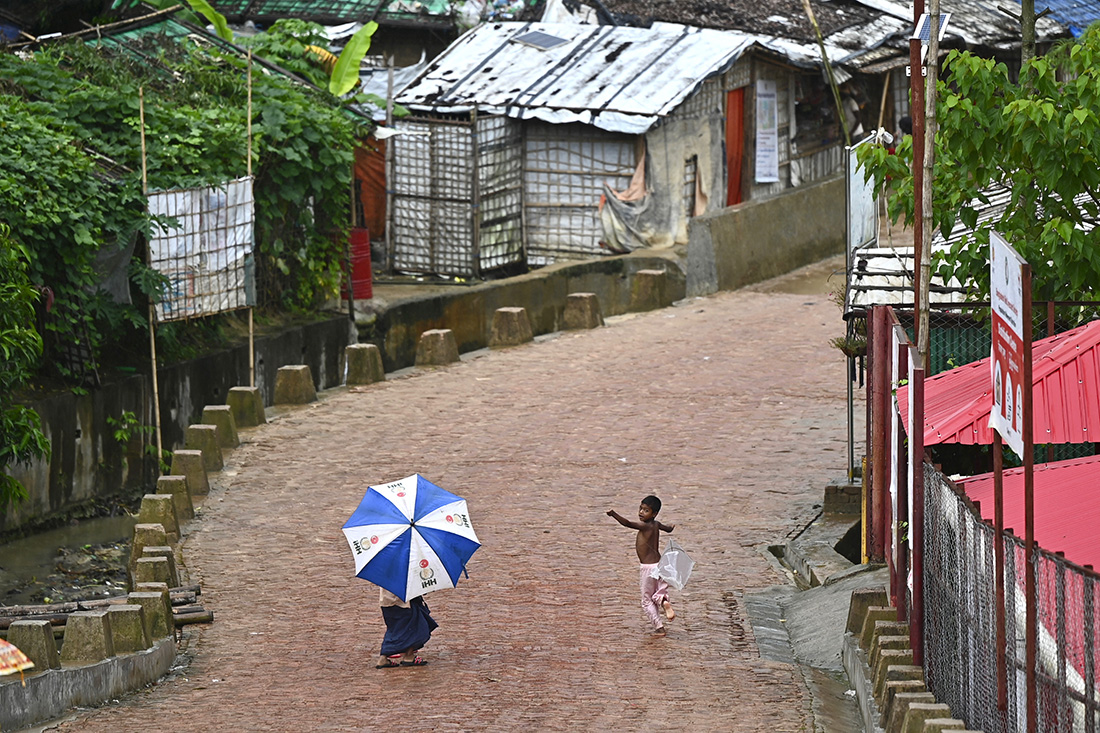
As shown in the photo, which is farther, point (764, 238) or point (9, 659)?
point (764, 238)

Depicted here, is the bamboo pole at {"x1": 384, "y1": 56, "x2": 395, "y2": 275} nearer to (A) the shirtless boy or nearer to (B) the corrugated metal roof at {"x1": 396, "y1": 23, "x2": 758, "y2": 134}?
(B) the corrugated metal roof at {"x1": 396, "y1": 23, "x2": 758, "y2": 134}

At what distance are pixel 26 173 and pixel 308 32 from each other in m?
8.29

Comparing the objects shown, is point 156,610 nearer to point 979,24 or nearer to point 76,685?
point 76,685

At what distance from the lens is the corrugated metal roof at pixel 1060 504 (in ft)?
Answer: 26.1

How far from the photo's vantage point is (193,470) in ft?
50.7

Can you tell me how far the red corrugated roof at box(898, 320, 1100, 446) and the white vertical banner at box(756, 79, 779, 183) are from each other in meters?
17.2

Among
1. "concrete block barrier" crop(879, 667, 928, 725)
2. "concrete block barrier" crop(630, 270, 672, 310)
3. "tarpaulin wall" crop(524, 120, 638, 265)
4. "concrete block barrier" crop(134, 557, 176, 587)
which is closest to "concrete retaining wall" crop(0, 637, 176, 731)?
"concrete block barrier" crop(134, 557, 176, 587)

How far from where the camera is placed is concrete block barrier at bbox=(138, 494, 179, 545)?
1398cm

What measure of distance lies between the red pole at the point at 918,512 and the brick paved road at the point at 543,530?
93 cm

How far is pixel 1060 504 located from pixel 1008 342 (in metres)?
2.33

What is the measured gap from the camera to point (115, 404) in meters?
17.1

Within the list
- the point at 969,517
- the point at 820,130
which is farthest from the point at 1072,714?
the point at 820,130

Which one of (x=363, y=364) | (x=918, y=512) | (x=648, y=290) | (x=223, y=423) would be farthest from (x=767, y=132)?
(x=918, y=512)

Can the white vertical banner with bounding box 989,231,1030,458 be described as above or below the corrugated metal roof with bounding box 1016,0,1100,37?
below
